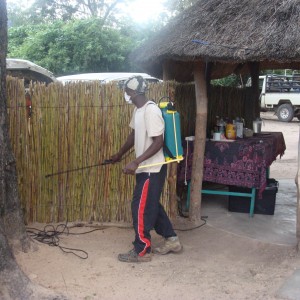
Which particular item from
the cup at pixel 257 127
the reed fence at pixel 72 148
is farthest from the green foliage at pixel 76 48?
the reed fence at pixel 72 148

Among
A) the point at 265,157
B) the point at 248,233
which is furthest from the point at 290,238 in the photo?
the point at 265,157

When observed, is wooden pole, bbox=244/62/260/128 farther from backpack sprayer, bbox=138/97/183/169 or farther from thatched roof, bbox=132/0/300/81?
backpack sprayer, bbox=138/97/183/169

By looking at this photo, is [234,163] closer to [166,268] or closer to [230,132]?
[230,132]

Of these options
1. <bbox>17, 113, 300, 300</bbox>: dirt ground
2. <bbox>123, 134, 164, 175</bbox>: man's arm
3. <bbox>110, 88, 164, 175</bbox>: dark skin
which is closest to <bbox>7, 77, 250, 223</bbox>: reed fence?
<bbox>17, 113, 300, 300</bbox>: dirt ground

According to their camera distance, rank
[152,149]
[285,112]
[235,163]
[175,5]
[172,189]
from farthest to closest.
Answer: [175,5] < [285,112] < [235,163] < [172,189] < [152,149]

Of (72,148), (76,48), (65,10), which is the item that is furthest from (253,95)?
(65,10)

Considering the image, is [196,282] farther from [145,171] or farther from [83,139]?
[83,139]

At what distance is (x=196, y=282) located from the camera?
157 inches

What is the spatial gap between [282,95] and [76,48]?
28.2ft

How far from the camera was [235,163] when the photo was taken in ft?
19.2

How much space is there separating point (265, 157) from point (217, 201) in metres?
1.26

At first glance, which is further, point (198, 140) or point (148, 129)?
point (198, 140)

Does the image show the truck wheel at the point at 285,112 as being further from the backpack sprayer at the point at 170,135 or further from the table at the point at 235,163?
the backpack sprayer at the point at 170,135

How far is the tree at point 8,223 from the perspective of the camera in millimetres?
3369
